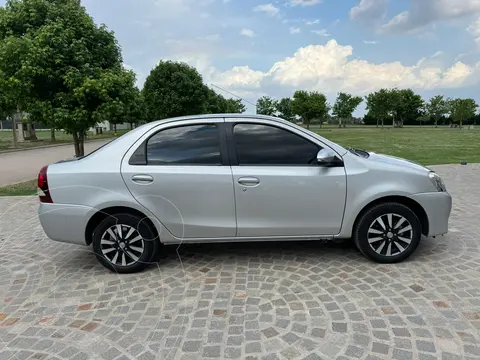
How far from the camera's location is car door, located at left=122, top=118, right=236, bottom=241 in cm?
360

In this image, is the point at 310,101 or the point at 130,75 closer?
the point at 130,75

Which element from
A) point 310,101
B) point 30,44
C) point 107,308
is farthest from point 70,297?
point 310,101

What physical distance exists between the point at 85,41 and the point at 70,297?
291 inches

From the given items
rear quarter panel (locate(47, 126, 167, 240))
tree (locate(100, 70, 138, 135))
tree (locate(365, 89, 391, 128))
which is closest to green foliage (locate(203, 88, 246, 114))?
tree (locate(100, 70, 138, 135))

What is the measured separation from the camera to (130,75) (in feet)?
29.9

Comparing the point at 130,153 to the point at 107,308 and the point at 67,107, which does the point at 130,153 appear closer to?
the point at 107,308

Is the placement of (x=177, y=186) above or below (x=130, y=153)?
below

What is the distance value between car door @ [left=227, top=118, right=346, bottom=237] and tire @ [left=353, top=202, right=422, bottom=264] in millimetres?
287

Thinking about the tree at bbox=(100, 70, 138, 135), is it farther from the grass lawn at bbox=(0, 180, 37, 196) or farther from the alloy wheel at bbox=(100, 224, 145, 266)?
the alloy wheel at bbox=(100, 224, 145, 266)

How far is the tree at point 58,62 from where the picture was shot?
8008 millimetres

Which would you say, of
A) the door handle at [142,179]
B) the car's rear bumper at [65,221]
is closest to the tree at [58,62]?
the car's rear bumper at [65,221]

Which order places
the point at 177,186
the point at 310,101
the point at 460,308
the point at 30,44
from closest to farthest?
the point at 460,308, the point at 177,186, the point at 30,44, the point at 310,101

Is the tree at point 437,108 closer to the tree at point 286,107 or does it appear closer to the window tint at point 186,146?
the tree at point 286,107

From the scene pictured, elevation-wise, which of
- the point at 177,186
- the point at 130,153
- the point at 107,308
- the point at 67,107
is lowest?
the point at 107,308
